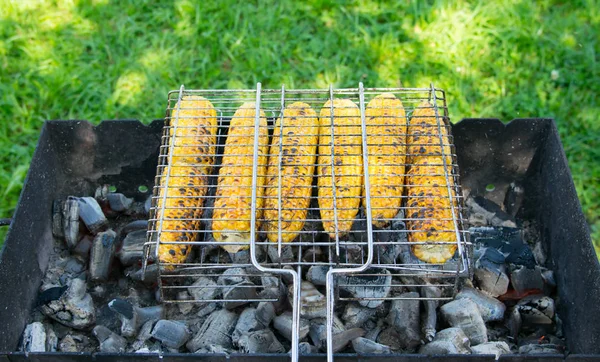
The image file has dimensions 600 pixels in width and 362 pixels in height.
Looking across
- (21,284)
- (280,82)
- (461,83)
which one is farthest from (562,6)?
(21,284)

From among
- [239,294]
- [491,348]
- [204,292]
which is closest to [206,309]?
[204,292]

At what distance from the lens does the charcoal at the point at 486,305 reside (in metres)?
2.83

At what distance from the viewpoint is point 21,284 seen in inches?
110

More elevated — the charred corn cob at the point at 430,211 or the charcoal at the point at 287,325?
the charred corn cob at the point at 430,211

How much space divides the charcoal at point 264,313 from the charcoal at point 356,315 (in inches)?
12.6

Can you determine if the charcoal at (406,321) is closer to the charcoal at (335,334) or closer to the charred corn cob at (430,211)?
the charcoal at (335,334)

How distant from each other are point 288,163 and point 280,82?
180 cm

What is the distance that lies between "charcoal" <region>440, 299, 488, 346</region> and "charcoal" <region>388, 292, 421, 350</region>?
15cm

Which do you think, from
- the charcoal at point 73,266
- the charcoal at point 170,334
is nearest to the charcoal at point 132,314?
the charcoal at point 170,334

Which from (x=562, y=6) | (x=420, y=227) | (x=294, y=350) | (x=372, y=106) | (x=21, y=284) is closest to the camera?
(x=294, y=350)

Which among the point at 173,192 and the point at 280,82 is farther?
the point at 280,82

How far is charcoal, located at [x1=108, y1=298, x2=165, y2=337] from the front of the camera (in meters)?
2.77

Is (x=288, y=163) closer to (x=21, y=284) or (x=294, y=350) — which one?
(x=294, y=350)

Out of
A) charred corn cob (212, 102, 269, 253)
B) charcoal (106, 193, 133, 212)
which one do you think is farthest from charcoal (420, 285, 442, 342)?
charcoal (106, 193, 133, 212)
